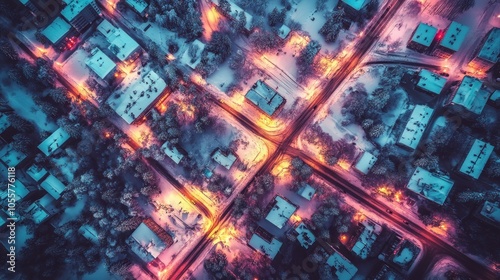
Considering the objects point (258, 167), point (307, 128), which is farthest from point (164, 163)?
point (307, 128)

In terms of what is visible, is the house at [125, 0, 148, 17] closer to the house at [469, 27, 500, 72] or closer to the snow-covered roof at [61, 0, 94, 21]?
the snow-covered roof at [61, 0, 94, 21]

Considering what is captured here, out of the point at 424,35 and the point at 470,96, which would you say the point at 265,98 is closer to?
the point at 424,35

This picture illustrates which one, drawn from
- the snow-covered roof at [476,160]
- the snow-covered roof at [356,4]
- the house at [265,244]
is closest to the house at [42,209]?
the house at [265,244]

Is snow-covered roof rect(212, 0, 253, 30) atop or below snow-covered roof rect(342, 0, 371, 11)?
below

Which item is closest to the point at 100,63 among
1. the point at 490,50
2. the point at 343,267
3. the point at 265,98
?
the point at 265,98

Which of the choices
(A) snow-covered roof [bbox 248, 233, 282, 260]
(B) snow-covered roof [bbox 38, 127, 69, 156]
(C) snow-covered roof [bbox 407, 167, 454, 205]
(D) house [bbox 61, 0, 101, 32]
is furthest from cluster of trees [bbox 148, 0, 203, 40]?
(C) snow-covered roof [bbox 407, 167, 454, 205]

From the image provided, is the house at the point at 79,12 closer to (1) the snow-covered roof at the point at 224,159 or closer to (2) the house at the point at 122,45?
(2) the house at the point at 122,45
